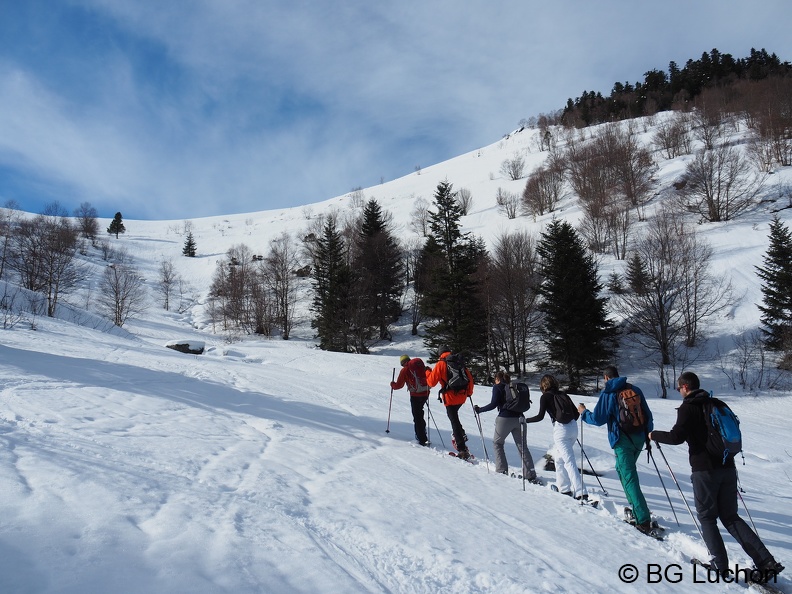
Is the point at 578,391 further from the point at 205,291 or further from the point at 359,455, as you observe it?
the point at 205,291

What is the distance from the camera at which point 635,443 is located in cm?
532

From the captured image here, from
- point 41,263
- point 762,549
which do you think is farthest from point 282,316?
point 762,549

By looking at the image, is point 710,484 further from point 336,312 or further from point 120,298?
point 120,298

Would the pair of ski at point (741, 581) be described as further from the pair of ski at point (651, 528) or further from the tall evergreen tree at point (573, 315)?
the tall evergreen tree at point (573, 315)

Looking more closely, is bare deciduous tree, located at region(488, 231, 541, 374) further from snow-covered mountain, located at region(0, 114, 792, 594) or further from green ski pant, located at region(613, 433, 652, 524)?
green ski pant, located at region(613, 433, 652, 524)

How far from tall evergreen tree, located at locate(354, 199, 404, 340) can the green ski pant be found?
29.9 meters

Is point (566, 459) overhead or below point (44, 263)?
below

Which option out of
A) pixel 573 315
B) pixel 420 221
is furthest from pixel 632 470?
pixel 420 221

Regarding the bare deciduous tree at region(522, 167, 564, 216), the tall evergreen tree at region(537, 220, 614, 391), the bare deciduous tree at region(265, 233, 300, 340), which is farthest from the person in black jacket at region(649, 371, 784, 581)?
the bare deciduous tree at region(522, 167, 564, 216)

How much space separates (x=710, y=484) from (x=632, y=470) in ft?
3.38

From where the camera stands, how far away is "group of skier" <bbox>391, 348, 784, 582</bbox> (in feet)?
13.8

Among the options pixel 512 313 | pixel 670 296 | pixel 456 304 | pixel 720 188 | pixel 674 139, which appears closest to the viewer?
pixel 670 296

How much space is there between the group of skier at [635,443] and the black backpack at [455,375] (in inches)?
1.6

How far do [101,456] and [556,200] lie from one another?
5695 centimetres
